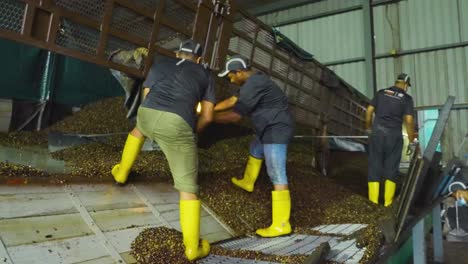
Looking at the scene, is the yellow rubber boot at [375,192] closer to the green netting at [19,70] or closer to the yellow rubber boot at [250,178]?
the yellow rubber boot at [250,178]

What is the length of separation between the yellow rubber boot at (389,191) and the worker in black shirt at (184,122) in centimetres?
258

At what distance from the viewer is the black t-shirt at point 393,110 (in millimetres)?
4312

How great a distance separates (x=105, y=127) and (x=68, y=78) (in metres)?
1.34

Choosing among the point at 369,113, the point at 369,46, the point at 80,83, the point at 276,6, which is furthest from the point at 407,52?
the point at 80,83

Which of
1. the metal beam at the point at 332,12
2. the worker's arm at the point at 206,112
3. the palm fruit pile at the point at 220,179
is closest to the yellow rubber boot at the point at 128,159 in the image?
the palm fruit pile at the point at 220,179

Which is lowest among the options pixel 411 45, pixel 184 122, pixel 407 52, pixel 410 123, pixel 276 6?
pixel 184 122

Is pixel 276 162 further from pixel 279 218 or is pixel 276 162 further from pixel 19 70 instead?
pixel 19 70

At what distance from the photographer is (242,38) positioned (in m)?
4.20

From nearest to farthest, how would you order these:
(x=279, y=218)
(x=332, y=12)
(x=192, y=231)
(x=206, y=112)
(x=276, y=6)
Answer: (x=192, y=231)
(x=206, y=112)
(x=279, y=218)
(x=332, y=12)
(x=276, y=6)

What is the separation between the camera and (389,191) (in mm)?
4156

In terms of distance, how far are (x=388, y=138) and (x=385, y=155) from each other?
0.70 feet

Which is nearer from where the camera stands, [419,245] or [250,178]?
[419,245]

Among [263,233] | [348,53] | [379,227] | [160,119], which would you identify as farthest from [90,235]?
[348,53]

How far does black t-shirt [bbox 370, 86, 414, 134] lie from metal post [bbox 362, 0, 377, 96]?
6619mm
